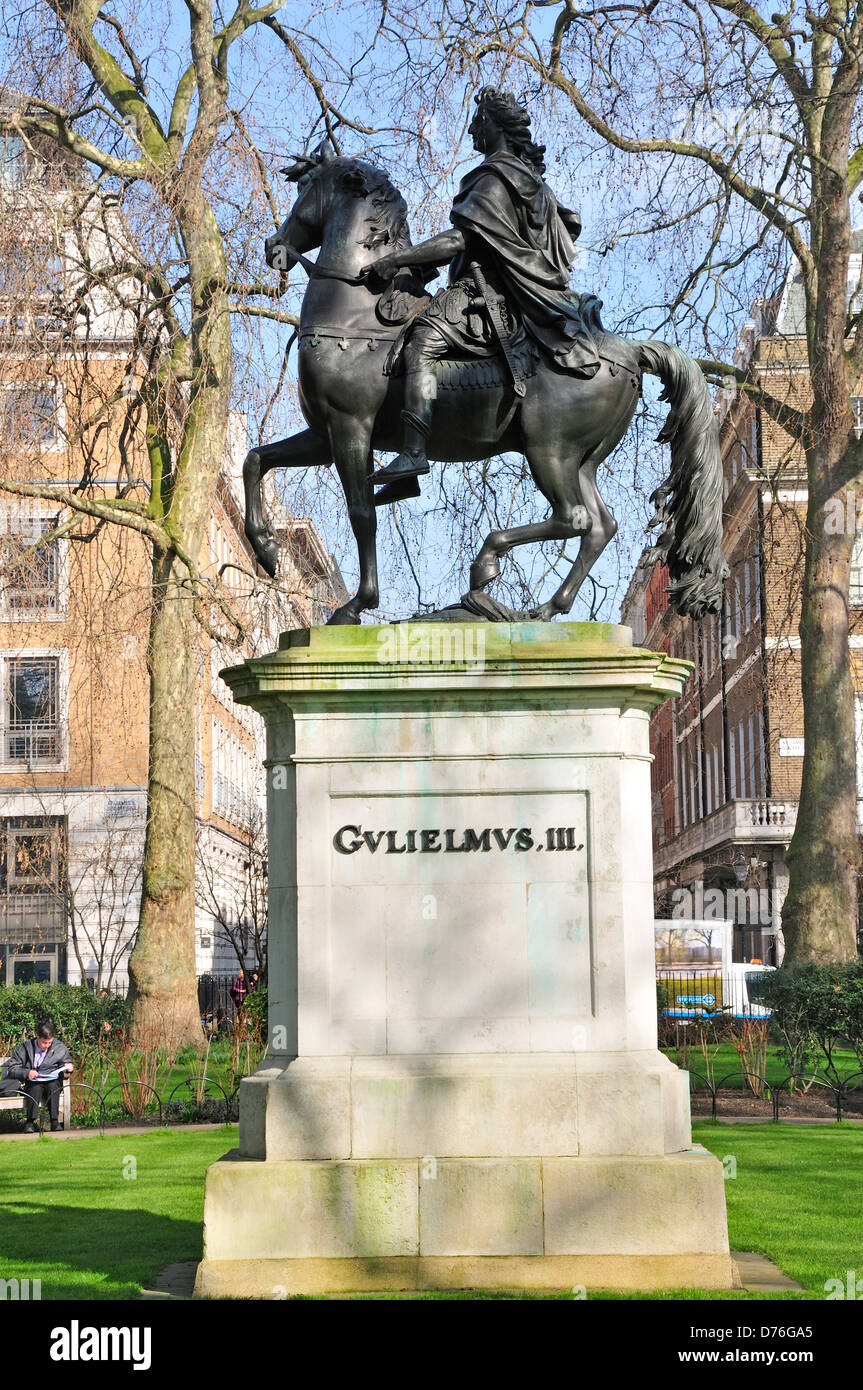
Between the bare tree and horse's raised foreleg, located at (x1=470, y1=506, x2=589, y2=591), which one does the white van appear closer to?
the bare tree

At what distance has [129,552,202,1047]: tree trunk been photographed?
21.8m

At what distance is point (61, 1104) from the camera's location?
17266 millimetres

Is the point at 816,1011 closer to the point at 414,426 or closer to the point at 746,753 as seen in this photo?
the point at 414,426

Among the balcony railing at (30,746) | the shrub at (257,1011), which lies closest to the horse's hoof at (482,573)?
the shrub at (257,1011)

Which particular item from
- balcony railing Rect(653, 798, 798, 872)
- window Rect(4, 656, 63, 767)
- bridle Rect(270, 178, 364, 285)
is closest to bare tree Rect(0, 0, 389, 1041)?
bridle Rect(270, 178, 364, 285)

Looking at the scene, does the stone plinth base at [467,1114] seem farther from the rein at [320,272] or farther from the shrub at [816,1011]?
the shrub at [816,1011]

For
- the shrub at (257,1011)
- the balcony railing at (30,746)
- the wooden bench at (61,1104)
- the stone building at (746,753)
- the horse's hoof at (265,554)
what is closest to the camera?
the horse's hoof at (265,554)

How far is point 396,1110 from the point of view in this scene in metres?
7.35

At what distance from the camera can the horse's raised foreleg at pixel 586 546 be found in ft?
27.0

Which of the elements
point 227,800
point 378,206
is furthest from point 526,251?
point 227,800

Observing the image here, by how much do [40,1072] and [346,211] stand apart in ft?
37.9

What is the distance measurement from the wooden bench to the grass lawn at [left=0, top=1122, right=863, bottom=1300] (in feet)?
3.24

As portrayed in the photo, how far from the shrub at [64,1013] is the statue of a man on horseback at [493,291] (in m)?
15.3
